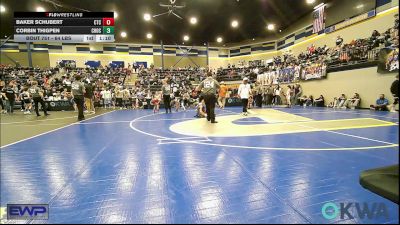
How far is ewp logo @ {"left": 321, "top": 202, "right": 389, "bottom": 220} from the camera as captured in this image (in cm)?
191

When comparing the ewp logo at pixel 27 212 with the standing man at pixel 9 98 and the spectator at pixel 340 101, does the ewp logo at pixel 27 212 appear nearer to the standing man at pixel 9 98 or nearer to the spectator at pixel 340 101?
the standing man at pixel 9 98

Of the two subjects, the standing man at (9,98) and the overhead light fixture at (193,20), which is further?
the overhead light fixture at (193,20)

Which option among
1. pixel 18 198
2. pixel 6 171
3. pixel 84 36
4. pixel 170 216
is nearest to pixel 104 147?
pixel 6 171

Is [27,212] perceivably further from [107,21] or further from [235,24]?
[235,24]

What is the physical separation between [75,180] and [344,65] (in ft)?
51.3

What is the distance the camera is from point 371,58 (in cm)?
1247

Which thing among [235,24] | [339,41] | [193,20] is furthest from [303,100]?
[193,20]

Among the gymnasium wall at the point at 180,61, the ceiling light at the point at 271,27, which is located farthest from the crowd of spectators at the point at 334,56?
the gymnasium wall at the point at 180,61

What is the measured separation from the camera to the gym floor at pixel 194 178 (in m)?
1.99

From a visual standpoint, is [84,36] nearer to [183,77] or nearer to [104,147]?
[104,147]
